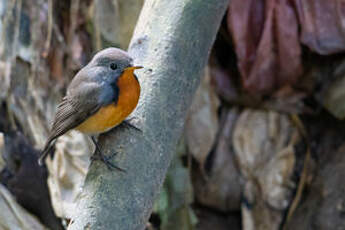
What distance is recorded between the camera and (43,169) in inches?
141

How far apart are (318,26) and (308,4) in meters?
0.19

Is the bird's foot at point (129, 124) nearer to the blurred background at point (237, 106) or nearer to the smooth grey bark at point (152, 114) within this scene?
the smooth grey bark at point (152, 114)

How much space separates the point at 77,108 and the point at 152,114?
38cm

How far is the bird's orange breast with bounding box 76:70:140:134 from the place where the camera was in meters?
2.22

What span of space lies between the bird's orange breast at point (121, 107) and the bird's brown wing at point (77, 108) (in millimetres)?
46

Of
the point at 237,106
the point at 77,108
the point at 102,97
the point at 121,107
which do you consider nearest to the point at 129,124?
the point at 121,107

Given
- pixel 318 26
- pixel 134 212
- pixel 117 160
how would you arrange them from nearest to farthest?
pixel 134 212 < pixel 117 160 < pixel 318 26

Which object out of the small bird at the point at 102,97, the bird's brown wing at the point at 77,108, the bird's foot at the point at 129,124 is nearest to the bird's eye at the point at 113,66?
the small bird at the point at 102,97

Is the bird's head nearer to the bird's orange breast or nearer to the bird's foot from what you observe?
the bird's orange breast

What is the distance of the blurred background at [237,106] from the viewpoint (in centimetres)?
373

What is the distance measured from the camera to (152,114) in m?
2.26

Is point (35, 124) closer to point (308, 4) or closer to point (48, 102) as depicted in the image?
point (48, 102)

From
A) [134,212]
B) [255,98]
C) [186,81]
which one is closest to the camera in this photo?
[134,212]

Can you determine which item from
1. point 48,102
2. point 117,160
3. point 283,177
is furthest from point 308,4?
point 117,160
